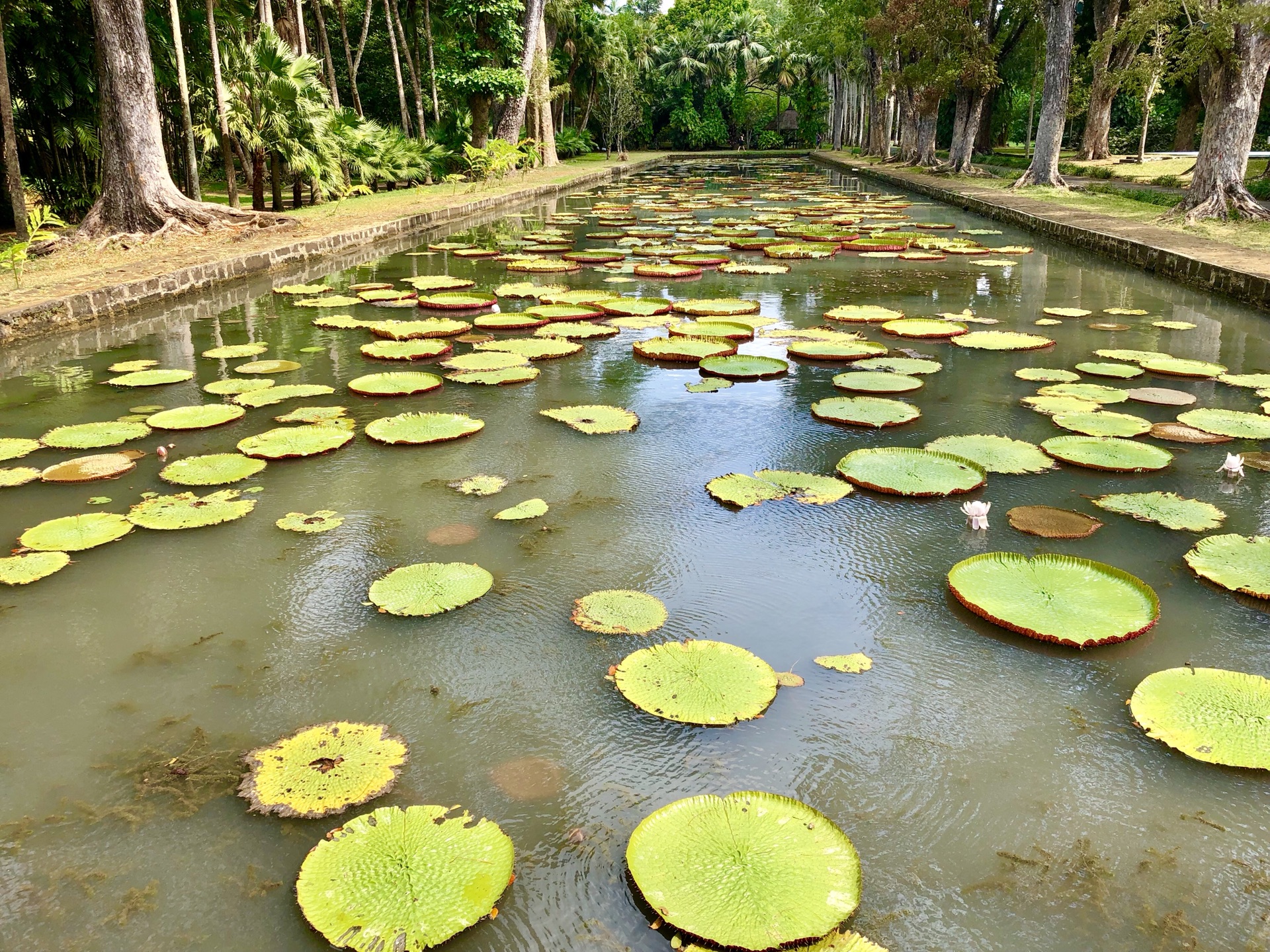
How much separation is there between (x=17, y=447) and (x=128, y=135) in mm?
6274

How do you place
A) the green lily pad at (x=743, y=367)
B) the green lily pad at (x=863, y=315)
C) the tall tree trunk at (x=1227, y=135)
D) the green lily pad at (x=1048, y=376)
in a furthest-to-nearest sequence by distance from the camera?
1. the tall tree trunk at (x=1227, y=135)
2. the green lily pad at (x=863, y=315)
3. the green lily pad at (x=743, y=367)
4. the green lily pad at (x=1048, y=376)

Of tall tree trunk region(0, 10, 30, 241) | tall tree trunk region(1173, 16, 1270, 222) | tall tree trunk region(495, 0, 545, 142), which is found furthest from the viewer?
tall tree trunk region(495, 0, 545, 142)

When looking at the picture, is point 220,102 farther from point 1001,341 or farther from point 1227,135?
point 1227,135

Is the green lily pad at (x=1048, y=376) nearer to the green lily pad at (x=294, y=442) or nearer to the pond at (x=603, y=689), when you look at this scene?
the pond at (x=603, y=689)

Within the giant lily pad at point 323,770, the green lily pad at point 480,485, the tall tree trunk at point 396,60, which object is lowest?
the giant lily pad at point 323,770

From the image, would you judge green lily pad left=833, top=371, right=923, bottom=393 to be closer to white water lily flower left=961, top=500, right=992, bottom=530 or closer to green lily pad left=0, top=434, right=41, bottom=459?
white water lily flower left=961, top=500, right=992, bottom=530

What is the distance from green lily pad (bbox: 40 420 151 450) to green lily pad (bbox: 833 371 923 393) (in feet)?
10.2

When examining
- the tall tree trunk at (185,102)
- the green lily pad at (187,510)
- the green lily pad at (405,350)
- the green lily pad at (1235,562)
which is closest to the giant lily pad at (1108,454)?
the green lily pad at (1235,562)

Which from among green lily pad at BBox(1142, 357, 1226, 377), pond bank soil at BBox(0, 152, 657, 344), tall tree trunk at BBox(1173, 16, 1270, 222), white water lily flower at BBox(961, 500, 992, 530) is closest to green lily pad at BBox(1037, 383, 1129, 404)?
green lily pad at BBox(1142, 357, 1226, 377)

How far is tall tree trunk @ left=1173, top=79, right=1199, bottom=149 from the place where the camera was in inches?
777

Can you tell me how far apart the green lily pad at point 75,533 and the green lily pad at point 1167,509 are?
3.18 metres

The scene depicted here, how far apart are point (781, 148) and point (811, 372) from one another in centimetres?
3979

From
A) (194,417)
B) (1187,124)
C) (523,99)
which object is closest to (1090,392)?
(194,417)

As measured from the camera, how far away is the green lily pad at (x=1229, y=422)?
134 inches
